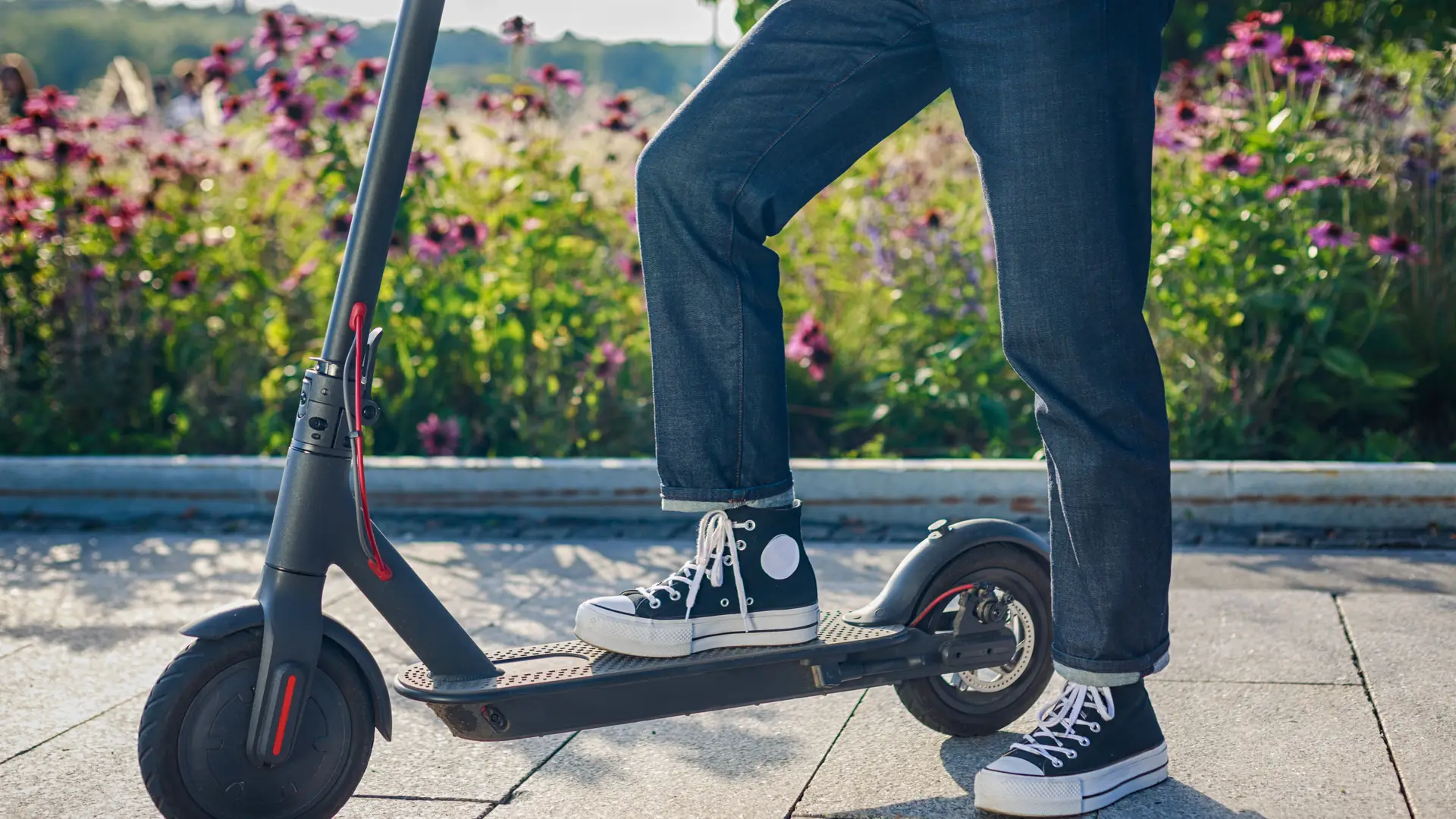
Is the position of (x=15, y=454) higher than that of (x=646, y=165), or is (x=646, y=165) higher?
(x=646, y=165)

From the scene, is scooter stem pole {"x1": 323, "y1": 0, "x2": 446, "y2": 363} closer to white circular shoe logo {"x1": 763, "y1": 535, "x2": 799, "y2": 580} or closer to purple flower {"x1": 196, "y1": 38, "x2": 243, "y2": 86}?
white circular shoe logo {"x1": 763, "y1": 535, "x2": 799, "y2": 580}

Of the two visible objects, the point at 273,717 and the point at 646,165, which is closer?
the point at 273,717

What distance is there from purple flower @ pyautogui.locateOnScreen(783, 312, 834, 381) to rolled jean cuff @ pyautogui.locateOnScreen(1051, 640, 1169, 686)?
95.8 inches

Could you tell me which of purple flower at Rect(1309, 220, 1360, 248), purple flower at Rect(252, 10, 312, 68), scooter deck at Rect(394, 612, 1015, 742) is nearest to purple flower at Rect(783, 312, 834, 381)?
purple flower at Rect(1309, 220, 1360, 248)

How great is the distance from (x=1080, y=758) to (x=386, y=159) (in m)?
1.28

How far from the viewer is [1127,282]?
6.32ft

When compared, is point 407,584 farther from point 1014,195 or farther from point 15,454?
point 15,454

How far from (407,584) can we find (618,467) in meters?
2.17

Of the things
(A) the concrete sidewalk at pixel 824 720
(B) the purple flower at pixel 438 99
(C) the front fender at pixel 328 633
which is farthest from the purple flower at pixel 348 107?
(C) the front fender at pixel 328 633

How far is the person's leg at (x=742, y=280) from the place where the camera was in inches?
79.4

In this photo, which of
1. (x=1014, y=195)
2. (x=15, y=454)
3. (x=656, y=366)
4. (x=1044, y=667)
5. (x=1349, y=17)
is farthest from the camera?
(x=1349, y=17)

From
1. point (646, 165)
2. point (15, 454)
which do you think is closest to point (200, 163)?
point (15, 454)

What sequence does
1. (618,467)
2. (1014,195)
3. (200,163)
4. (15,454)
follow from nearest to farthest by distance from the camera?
(1014,195)
(618,467)
(15,454)
(200,163)

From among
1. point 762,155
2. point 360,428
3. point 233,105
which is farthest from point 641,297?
point 360,428
